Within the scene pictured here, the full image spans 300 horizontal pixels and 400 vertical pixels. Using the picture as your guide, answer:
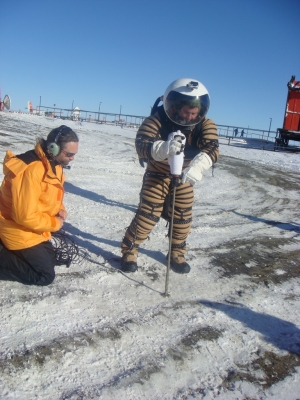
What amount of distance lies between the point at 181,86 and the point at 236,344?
2136 mm

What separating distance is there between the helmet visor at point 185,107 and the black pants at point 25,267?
165 centimetres

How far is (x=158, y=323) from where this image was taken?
8.89ft

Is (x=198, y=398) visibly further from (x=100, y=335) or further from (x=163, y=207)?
(x=163, y=207)

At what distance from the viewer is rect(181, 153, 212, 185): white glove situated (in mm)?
3156

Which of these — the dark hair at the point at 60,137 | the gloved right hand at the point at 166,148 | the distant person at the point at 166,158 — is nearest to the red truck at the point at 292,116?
the distant person at the point at 166,158

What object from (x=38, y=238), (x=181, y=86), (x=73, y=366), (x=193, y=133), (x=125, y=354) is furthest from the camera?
(x=193, y=133)

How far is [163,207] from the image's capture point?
3697mm

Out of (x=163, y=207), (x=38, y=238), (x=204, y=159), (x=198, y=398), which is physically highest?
(x=204, y=159)

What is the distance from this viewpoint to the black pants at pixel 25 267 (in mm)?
2963

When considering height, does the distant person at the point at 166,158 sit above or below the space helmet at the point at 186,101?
below

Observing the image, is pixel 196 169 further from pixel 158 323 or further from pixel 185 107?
pixel 158 323

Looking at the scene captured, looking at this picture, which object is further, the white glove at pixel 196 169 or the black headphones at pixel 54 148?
the white glove at pixel 196 169

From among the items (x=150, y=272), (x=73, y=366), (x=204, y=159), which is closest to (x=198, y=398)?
(x=73, y=366)

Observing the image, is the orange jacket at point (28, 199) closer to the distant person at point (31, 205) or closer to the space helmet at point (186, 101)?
the distant person at point (31, 205)
